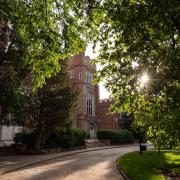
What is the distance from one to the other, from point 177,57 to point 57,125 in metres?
22.1

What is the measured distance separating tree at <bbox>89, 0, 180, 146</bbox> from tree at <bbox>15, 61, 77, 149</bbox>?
1407 cm

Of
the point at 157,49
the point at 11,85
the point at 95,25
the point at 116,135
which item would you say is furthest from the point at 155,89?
the point at 116,135

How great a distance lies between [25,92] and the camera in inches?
1242

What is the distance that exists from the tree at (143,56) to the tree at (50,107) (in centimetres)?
1407

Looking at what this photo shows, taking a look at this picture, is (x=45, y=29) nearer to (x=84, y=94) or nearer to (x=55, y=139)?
(x=55, y=139)

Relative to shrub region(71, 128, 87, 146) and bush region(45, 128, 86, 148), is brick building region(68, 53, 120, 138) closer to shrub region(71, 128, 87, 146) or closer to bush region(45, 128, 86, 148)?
shrub region(71, 128, 87, 146)

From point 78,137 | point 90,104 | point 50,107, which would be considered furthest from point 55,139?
point 90,104

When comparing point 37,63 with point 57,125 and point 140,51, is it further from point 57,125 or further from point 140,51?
point 57,125

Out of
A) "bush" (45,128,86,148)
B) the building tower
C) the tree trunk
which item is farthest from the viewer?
the building tower

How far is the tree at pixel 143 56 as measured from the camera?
13.5 metres

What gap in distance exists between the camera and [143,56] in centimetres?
1689

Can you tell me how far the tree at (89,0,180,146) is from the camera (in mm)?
13508

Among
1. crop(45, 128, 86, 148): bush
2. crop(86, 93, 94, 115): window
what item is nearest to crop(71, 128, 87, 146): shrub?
crop(45, 128, 86, 148): bush

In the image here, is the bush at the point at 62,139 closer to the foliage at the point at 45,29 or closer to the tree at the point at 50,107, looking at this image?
the tree at the point at 50,107
